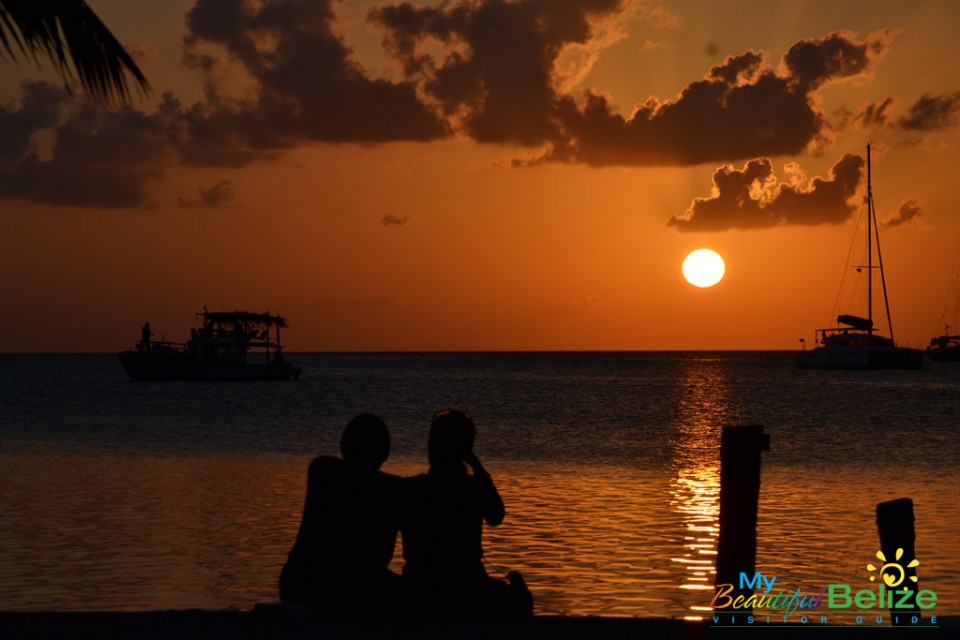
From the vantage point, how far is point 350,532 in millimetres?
8109

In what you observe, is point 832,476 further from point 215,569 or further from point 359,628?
point 359,628

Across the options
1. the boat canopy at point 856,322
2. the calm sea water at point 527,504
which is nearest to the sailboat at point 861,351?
the boat canopy at point 856,322

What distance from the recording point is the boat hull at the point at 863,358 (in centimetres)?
13188

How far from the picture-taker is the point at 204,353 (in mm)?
92188

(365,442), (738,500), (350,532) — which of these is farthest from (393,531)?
(738,500)

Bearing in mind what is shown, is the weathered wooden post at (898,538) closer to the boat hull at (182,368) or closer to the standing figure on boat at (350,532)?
the standing figure on boat at (350,532)

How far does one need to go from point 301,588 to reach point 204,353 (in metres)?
86.4

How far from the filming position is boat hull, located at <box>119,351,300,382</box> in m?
91.8

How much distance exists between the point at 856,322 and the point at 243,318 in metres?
72.2

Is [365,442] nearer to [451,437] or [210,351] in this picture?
[451,437]

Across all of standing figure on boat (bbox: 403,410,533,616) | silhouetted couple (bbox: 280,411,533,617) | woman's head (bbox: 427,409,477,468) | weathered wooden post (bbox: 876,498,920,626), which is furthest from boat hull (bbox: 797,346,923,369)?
woman's head (bbox: 427,409,477,468)

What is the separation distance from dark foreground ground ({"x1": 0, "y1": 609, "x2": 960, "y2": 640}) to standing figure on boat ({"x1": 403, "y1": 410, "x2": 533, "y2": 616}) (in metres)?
0.19

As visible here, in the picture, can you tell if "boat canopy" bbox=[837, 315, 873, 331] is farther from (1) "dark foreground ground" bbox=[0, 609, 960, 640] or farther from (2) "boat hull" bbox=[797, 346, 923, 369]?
(1) "dark foreground ground" bbox=[0, 609, 960, 640]

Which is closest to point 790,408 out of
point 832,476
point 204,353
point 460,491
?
point 832,476
